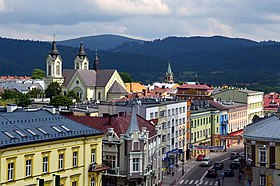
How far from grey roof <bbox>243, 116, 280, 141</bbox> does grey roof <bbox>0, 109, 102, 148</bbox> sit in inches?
777

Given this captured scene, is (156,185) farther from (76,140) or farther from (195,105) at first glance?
(195,105)

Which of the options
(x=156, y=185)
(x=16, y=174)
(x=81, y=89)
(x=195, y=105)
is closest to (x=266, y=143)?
(x=156, y=185)

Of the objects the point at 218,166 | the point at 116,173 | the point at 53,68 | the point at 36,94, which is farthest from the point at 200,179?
the point at 53,68

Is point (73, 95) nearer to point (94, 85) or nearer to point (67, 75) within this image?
point (94, 85)

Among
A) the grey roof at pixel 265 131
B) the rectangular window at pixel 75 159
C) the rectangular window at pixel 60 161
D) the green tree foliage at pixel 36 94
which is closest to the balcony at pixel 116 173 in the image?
the rectangular window at pixel 75 159

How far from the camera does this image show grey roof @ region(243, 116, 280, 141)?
63.3m

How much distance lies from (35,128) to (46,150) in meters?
2.27

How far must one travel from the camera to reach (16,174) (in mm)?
43875

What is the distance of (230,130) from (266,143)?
62.7m

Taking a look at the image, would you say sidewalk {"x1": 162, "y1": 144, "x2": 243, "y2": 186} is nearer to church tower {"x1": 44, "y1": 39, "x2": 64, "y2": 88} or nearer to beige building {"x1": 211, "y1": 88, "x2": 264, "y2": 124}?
beige building {"x1": 211, "y1": 88, "x2": 264, "y2": 124}

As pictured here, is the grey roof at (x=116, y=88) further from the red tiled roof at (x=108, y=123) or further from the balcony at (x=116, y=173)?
the balcony at (x=116, y=173)

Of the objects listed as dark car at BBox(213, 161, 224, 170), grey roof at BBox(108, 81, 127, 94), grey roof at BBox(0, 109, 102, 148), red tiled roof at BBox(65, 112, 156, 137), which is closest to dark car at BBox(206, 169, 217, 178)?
dark car at BBox(213, 161, 224, 170)

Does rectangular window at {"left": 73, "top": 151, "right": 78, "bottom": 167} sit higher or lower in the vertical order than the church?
lower

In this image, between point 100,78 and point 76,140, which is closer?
point 76,140
